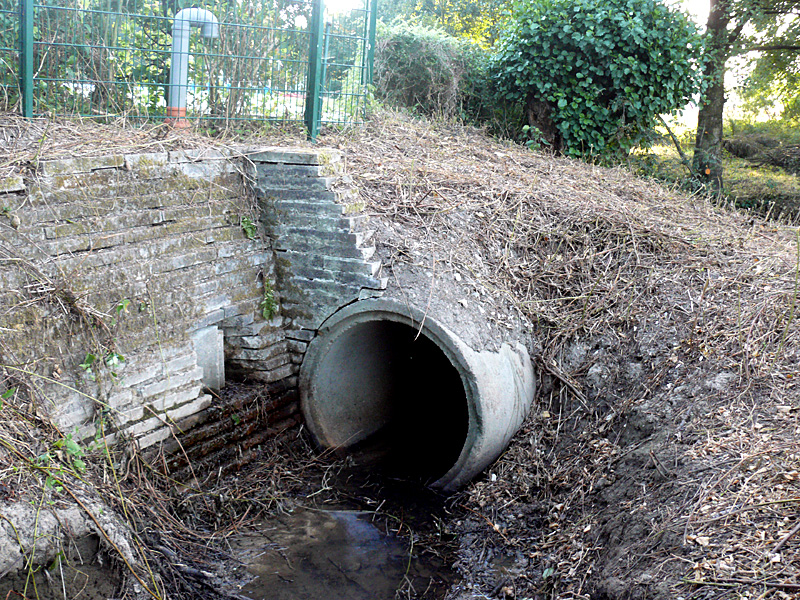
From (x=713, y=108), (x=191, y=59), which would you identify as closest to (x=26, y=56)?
(x=191, y=59)

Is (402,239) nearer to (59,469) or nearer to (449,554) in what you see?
(449,554)

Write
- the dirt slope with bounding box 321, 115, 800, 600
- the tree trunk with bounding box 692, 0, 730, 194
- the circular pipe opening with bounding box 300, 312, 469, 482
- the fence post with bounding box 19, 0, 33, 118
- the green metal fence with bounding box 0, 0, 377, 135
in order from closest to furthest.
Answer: the dirt slope with bounding box 321, 115, 800, 600, the fence post with bounding box 19, 0, 33, 118, the green metal fence with bounding box 0, 0, 377, 135, the circular pipe opening with bounding box 300, 312, 469, 482, the tree trunk with bounding box 692, 0, 730, 194

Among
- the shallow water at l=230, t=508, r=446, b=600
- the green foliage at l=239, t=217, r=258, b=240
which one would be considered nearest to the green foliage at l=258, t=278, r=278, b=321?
the green foliage at l=239, t=217, r=258, b=240

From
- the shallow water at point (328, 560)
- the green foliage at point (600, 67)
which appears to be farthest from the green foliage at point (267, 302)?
the green foliage at point (600, 67)

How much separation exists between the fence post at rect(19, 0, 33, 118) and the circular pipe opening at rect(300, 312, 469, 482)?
7.85 ft

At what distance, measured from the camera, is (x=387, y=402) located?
20.4 feet

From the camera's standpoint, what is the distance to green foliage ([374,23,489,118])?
8.77m

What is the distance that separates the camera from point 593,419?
15.6 ft

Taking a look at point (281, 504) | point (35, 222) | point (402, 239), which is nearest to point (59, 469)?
point (35, 222)

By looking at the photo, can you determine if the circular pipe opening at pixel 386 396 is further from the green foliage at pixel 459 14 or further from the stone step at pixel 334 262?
the green foliage at pixel 459 14

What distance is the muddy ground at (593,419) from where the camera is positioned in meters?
3.42

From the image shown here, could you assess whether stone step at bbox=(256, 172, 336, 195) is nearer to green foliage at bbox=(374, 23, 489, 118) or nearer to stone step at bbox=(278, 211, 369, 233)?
stone step at bbox=(278, 211, 369, 233)

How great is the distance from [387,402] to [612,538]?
279 centimetres

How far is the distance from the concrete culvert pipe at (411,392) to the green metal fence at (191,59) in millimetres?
1982
